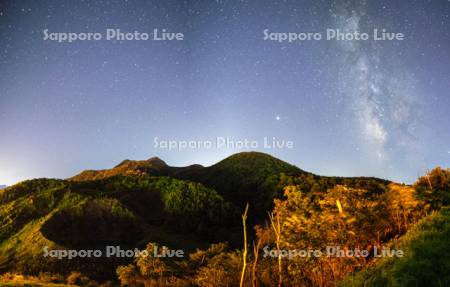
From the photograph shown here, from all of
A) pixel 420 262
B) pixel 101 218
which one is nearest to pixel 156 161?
pixel 101 218

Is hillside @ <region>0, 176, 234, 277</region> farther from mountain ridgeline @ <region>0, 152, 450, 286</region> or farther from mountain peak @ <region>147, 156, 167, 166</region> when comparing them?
mountain peak @ <region>147, 156, 167, 166</region>

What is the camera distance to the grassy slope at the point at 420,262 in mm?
7566

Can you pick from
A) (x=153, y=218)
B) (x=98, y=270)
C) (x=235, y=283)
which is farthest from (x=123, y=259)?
(x=235, y=283)

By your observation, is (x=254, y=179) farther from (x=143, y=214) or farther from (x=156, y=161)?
(x=156, y=161)

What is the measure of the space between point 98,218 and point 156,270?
80.0ft

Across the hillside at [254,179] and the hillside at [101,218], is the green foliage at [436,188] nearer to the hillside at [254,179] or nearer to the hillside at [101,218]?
the hillside at [101,218]

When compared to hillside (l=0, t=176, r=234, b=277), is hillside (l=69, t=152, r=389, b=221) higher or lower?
higher

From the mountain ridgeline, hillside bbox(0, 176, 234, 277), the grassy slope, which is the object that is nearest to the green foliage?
the mountain ridgeline

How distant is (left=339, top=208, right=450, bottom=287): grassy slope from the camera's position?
7.57m

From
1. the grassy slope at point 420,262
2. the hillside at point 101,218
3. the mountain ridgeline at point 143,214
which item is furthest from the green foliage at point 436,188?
the hillside at point 101,218

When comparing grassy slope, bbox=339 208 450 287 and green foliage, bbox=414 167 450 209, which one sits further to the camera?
green foliage, bbox=414 167 450 209

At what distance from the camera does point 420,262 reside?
310 inches

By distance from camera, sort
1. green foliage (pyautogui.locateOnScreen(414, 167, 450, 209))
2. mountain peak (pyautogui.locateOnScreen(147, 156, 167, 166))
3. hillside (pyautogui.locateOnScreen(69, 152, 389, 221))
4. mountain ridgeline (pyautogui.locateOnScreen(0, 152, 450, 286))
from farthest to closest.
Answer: mountain peak (pyautogui.locateOnScreen(147, 156, 167, 166))
hillside (pyautogui.locateOnScreen(69, 152, 389, 221))
mountain ridgeline (pyautogui.locateOnScreen(0, 152, 450, 286))
green foliage (pyautogui.locateOnScreen(414, 167, 450, 209))

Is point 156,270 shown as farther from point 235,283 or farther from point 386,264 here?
point 386,264
